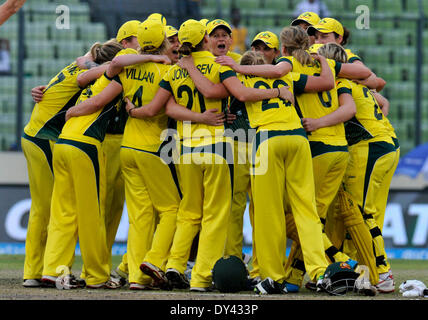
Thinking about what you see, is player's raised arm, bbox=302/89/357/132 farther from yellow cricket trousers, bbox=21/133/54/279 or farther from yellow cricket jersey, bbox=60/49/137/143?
yellow cricket trousers, bbox=21/133/54/279

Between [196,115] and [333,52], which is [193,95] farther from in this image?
[333,52]

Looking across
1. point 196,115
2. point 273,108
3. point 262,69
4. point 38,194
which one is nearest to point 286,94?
point 273,108

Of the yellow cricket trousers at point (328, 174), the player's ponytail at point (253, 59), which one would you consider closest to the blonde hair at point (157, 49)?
the player's ponytail at point (253, 59)

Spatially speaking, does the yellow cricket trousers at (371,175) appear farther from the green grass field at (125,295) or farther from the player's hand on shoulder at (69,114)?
the player's hand on shoulder at (69,114)

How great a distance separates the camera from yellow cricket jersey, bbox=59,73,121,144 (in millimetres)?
7375

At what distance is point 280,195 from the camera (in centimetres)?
698

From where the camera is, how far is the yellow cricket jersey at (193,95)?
283 inches

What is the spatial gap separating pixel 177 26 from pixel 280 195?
833cm

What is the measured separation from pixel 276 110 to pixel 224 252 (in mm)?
1648

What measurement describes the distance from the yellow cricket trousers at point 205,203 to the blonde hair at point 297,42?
1037mm

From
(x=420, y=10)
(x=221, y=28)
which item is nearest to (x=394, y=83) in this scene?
(x=420, y=10)

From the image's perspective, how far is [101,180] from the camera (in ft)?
24.6
